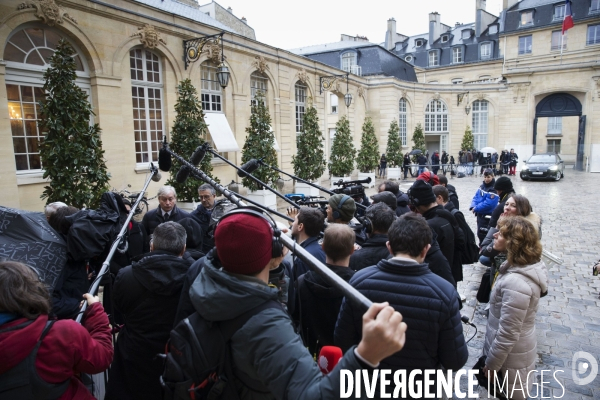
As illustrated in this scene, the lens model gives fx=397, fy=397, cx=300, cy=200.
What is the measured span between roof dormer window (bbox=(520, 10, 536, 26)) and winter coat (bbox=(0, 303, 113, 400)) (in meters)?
38.8

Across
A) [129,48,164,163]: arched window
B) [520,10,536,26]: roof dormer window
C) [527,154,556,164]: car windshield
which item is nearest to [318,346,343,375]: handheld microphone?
[129,48,164,163]: arched window

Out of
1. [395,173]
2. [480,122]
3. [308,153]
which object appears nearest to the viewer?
[308,153]

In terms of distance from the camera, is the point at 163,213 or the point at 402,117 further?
the point at 402,117

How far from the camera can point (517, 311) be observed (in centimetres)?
271

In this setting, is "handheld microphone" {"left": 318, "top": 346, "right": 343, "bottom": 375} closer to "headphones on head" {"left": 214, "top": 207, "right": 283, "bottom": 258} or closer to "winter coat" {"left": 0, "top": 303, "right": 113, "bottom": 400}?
"headphones on head" {"left": 214, "top": 207, "right": 283, "bottom": 258}

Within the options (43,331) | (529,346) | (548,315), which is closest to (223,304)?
(43,331)

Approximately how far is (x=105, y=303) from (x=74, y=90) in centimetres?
481

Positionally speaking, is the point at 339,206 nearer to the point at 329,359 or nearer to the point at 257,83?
the point at 329,359

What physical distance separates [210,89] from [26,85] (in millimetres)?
6140

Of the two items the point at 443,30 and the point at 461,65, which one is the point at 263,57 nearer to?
the point at 461,65

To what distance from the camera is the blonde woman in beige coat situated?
2.73m

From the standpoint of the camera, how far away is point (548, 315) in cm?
509

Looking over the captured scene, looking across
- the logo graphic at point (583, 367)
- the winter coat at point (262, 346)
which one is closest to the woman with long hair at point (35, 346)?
the winter coat at point (262, 346)

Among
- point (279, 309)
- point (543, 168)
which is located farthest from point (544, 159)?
point (279, 309)
